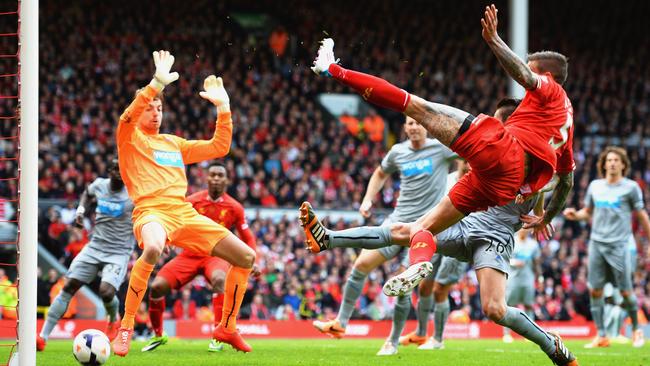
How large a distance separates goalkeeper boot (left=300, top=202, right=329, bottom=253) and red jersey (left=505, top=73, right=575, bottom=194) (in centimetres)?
172

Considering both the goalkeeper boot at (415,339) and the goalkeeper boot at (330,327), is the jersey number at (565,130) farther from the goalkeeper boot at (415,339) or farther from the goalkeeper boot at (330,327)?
the goalkeeper boot at (415,339)

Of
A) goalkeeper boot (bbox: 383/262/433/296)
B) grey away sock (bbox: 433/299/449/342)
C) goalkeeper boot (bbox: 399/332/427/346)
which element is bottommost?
goalkeeper boot (bbox: 399/332/427/346)

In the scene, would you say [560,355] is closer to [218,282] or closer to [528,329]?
[528,329]

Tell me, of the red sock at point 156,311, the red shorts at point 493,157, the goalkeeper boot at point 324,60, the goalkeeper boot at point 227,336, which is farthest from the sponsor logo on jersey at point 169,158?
the red shorts at point 493,157

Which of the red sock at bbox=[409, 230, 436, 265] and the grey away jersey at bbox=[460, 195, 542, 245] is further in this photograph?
the grey away jersey at bbox=[460, 195, 542, 245]

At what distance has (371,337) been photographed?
58.9ft

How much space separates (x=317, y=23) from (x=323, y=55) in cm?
2365

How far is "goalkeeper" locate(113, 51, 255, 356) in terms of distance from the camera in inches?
320

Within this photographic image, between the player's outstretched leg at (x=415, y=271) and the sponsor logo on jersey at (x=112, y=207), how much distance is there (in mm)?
5299

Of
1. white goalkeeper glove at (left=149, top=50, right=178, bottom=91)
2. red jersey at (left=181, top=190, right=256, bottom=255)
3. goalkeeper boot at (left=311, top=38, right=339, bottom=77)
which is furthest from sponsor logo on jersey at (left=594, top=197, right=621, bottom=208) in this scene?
white goalkeeper glove at (left=149, top=50, right=178, bottom=91)

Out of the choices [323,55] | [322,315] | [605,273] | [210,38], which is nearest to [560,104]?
[323,55]

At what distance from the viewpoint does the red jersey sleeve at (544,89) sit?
22.2ft

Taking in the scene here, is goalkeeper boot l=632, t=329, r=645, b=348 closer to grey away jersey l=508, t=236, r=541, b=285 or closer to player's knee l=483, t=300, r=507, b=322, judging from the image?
Answer: grey away jersey l=508, t=236, r=541, b=285

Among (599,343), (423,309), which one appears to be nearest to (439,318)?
(423,309)
